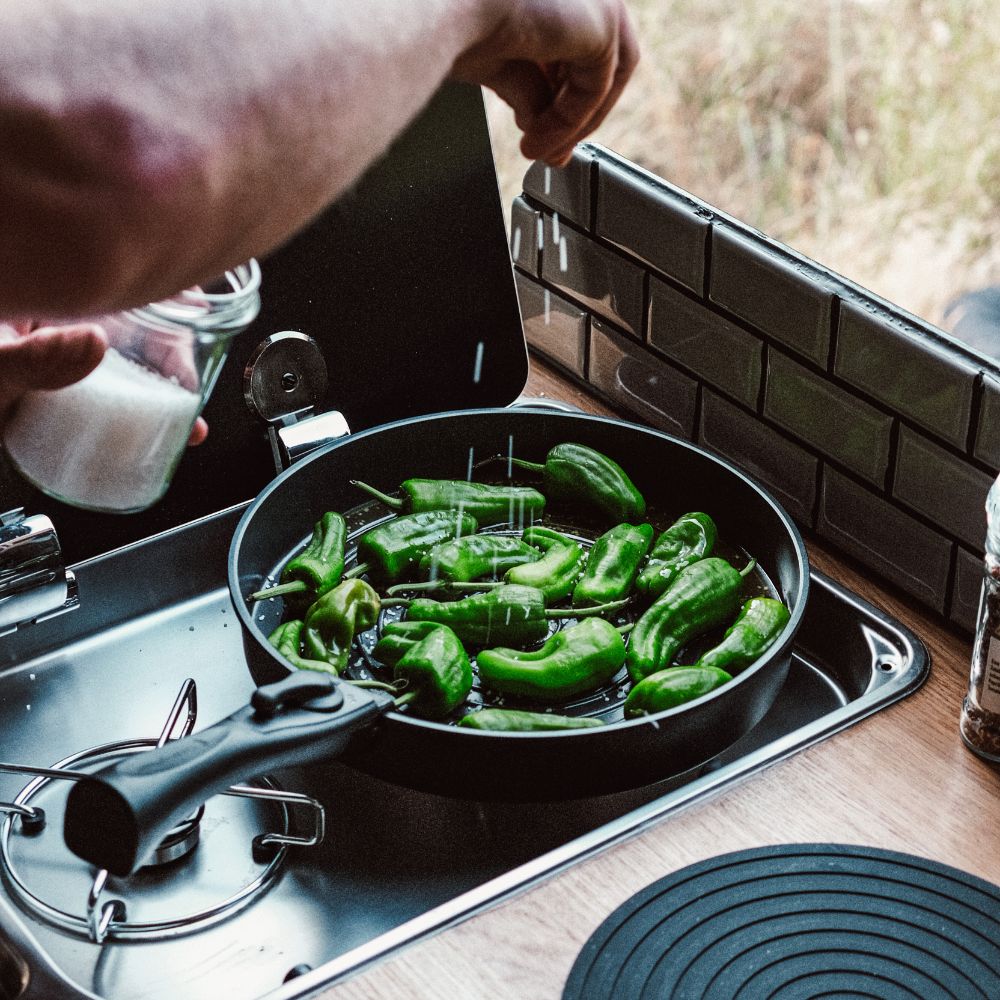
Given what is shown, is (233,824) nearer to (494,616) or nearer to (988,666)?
(494,616)

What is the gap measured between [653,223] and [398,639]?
17.5 inches

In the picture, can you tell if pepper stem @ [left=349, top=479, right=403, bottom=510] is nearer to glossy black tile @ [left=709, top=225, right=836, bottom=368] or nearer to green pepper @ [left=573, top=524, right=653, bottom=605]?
green pepper @ [left=573, top=524, right=653, bottom=605]

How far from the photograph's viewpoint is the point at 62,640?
1.04m

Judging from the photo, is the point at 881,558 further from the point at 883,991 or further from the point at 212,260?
the point at 212,260

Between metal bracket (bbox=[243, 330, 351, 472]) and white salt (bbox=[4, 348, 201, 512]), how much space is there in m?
0.32

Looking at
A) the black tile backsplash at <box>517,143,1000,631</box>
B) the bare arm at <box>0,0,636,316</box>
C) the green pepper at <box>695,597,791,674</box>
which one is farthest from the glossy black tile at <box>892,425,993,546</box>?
the bare arm at <box>0,0,636,316</box>

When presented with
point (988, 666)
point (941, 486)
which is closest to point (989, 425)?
point (941, 486)

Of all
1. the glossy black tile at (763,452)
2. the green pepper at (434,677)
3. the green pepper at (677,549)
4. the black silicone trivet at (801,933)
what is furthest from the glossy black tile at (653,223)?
the black silicone trivet at (801,933)

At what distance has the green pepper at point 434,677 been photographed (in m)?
0.84

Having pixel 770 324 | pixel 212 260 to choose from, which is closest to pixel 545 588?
pixel 770 324

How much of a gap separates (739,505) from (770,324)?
0.48ft

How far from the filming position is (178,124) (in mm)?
375

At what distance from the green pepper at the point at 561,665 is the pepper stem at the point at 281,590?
15cm

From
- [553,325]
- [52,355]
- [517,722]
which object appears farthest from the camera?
[553,325]
